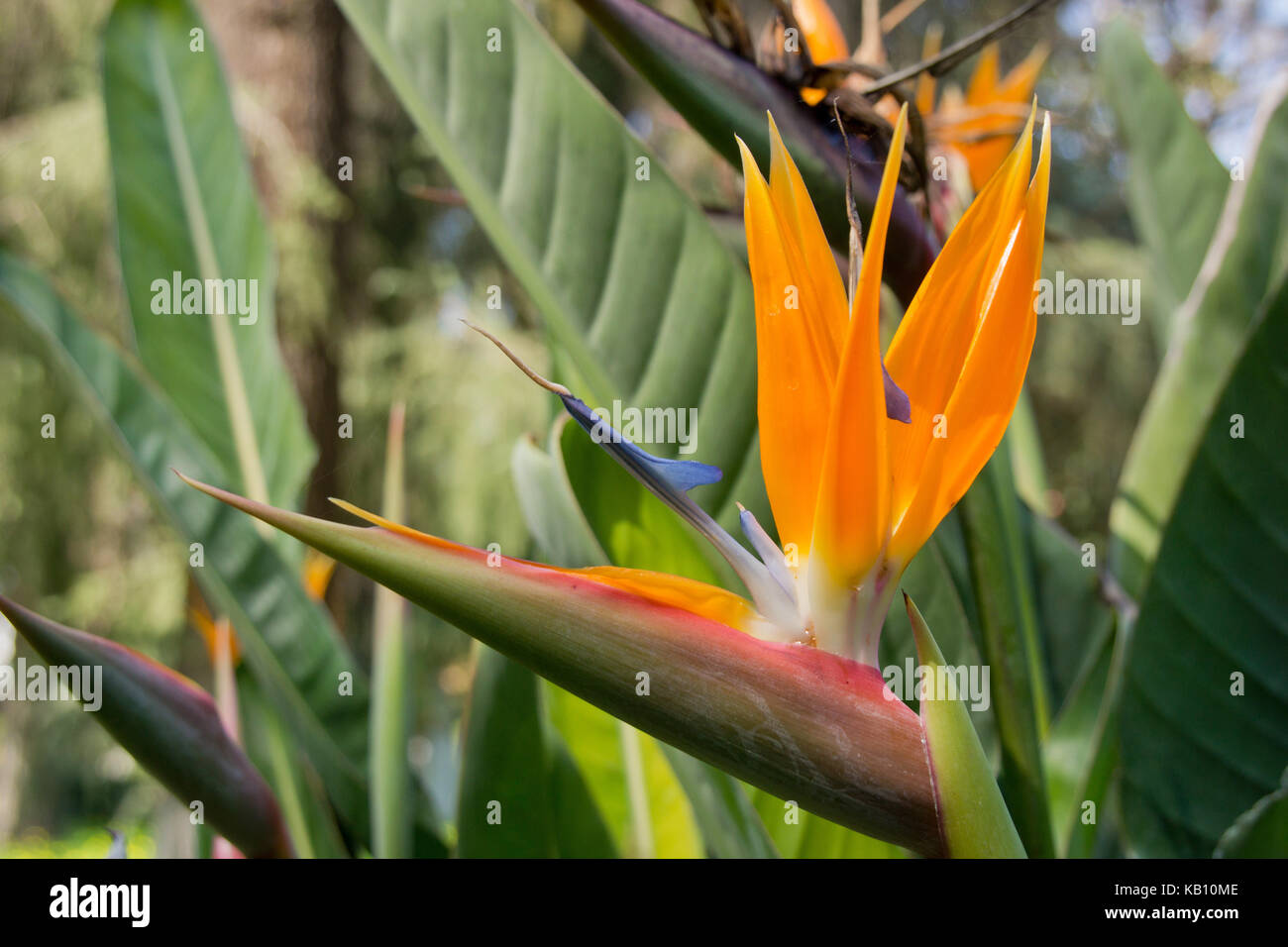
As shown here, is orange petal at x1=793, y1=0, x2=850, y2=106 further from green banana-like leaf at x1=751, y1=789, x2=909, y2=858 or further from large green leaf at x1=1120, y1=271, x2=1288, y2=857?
green banana-like leaf at x1=751, y1=789, x2=909, y2=858

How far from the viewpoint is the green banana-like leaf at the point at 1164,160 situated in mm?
747

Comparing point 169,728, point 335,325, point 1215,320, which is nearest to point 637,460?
point 169,728

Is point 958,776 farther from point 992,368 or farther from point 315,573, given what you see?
point 315,573

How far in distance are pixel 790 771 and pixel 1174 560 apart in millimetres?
321

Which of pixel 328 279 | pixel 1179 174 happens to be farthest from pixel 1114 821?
pixel 328 279

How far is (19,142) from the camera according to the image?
2.13 meters

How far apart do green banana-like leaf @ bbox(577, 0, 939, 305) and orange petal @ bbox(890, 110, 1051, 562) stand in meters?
0.06

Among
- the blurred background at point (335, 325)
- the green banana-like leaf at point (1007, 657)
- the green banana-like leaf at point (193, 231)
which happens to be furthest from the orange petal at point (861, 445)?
the blurred background at point (335, 325)

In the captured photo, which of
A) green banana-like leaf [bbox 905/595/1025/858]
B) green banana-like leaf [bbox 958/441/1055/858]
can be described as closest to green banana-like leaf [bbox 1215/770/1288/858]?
green banana-like leaf [bbox 958/441/1055/858]

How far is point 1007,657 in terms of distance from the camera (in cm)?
42

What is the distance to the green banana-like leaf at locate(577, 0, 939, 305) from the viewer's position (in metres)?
0.34

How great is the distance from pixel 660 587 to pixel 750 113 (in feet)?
0.59

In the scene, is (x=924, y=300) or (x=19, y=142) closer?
(x=924, y=300)
